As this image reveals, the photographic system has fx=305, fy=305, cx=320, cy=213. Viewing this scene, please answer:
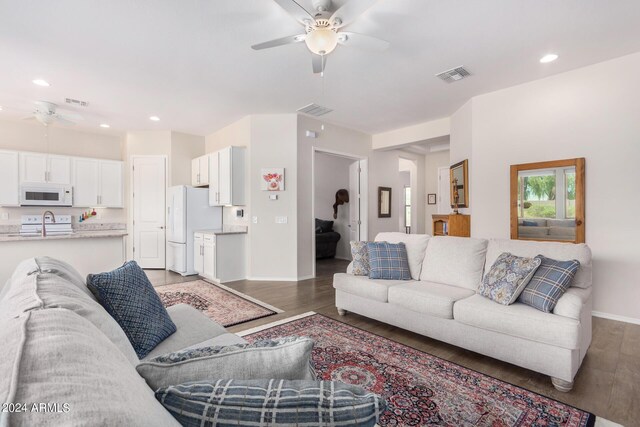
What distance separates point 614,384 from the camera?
6.84ft

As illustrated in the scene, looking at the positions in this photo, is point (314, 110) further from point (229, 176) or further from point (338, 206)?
point (338, 206)

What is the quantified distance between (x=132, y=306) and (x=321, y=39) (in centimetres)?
224

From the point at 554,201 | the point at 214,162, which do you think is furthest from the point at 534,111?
the point at 214,162

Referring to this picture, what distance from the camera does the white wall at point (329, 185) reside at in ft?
26.0

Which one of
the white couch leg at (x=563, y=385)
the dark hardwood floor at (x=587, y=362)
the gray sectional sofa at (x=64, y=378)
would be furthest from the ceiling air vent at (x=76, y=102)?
the white couch leg at (x=563, y=385)

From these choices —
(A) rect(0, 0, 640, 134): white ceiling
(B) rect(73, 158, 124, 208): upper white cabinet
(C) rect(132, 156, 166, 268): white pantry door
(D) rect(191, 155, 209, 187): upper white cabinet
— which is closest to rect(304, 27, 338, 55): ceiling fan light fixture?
(A) rect(0, 0, 640, 134): white ceiling

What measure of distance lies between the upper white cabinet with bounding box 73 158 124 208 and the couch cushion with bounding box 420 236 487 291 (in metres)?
5.99

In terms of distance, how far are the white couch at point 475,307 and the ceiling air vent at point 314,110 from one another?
2.37m

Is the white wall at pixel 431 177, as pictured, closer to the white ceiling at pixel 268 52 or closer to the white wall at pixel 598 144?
the white ceiling at pixel 268 52

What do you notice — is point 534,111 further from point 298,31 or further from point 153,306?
point 153,306

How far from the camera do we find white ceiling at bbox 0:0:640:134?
2.47 meters

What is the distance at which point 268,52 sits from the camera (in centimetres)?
311

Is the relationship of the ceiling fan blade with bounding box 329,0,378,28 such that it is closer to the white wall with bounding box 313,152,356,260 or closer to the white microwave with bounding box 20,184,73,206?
the white wall with bounding box 313,152,356,260

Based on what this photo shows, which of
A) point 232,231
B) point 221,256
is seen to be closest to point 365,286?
point 221,256
